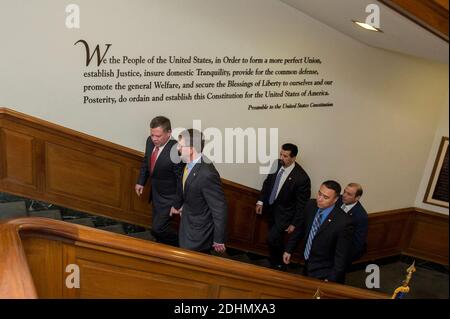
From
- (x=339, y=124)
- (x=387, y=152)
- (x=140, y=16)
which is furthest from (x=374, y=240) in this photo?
(x=140, y=16)

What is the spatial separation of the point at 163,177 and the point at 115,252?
193 cm

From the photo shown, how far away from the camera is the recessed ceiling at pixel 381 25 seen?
10.5ft

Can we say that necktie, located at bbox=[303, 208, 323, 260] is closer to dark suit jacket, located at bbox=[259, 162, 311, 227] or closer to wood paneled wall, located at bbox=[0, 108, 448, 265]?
dark suit jacket, located at bbox=[259, 162, 311, 227]

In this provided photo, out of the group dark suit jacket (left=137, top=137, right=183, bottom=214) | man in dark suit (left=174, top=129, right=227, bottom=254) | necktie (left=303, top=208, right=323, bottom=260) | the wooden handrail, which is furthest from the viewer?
dark suit jacket (left=137, top=137, right=183, bottom=214)

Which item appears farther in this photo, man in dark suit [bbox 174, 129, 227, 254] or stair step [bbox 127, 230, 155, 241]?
stair step [bbox 127, 230, 155, 241]

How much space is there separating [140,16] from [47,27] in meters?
0.87

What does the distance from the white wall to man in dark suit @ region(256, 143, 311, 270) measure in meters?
0.31

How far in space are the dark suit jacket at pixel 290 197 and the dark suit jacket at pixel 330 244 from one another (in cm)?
80

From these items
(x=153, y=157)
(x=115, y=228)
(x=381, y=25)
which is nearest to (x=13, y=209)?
(x=115, y=228)

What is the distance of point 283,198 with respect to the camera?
530 centimetres

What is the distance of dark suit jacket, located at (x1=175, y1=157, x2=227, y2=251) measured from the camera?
3934 millimetres

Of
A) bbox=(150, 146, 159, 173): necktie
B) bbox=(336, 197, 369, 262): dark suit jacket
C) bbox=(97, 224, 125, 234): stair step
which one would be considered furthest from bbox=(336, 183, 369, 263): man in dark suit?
bbox=(97, 224, 125, 234): stair step

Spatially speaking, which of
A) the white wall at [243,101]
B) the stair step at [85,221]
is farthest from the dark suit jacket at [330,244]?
the stair step at [85,221]

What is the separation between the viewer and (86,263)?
2.68m
